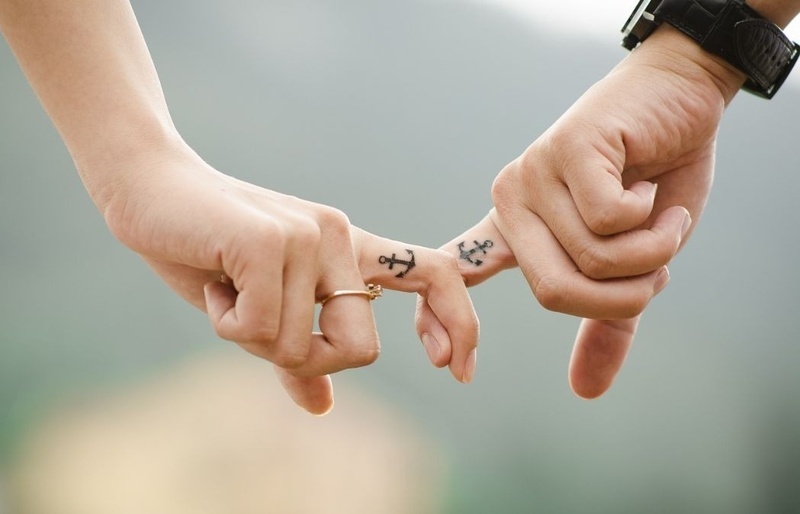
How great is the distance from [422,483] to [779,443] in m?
2.35

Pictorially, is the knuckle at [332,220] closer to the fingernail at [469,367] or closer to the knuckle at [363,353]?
the knuckle at [363,353]

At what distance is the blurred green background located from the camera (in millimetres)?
3670

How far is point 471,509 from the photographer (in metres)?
3.76

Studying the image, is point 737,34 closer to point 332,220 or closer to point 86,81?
point 332,220

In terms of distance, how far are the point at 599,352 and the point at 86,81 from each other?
1.22 m

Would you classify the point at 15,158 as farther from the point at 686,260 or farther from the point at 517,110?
the point at 686,260

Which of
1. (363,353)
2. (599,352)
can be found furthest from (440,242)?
(363,353)

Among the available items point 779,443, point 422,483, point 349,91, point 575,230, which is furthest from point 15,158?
point 779,443

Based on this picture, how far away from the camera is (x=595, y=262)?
1.20 metres

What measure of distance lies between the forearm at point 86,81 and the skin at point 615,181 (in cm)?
64

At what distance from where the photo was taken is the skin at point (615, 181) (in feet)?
3.90

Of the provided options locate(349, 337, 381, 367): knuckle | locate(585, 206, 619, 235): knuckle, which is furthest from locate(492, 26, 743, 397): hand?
locate(349, 337, 381, 367): knuckle

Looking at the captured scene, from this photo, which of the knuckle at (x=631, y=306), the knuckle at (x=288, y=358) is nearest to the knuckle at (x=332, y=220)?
the knuckle at (x=288, y=358)

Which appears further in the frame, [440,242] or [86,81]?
[440,242]
